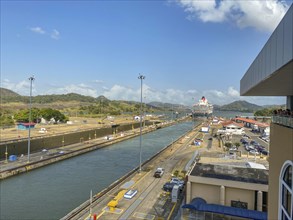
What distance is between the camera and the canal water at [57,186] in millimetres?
14422

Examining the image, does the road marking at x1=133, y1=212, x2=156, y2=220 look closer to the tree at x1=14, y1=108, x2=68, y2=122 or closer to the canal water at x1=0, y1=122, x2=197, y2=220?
the canal water at x1=0, y1=122, x2=197, y2=220

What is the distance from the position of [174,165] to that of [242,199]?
1105 centimetres

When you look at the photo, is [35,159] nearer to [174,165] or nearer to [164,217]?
[174,165]

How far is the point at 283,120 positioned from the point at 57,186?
1650 centimetres

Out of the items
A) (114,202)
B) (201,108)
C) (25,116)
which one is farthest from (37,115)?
(201,108)

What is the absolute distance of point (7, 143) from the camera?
2628 cm

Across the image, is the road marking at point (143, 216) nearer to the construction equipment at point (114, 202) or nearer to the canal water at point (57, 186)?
the construction equipment at point (114, 202)

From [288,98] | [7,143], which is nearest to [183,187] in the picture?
[288,98]

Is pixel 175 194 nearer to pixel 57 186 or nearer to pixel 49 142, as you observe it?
pixel 57 186

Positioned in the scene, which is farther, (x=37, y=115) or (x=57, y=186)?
(x=37, y=115)

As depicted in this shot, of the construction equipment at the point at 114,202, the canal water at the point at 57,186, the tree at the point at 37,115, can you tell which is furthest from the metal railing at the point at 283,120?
the tree at the point at 37,115

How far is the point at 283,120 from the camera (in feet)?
17.1

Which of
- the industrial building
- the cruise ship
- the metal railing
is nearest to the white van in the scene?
the industrial building

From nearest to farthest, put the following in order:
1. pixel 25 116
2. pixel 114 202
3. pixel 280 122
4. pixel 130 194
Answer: pixel 280 122 → pixel 114 202 → pixel 130 194 → pixel 25 116
